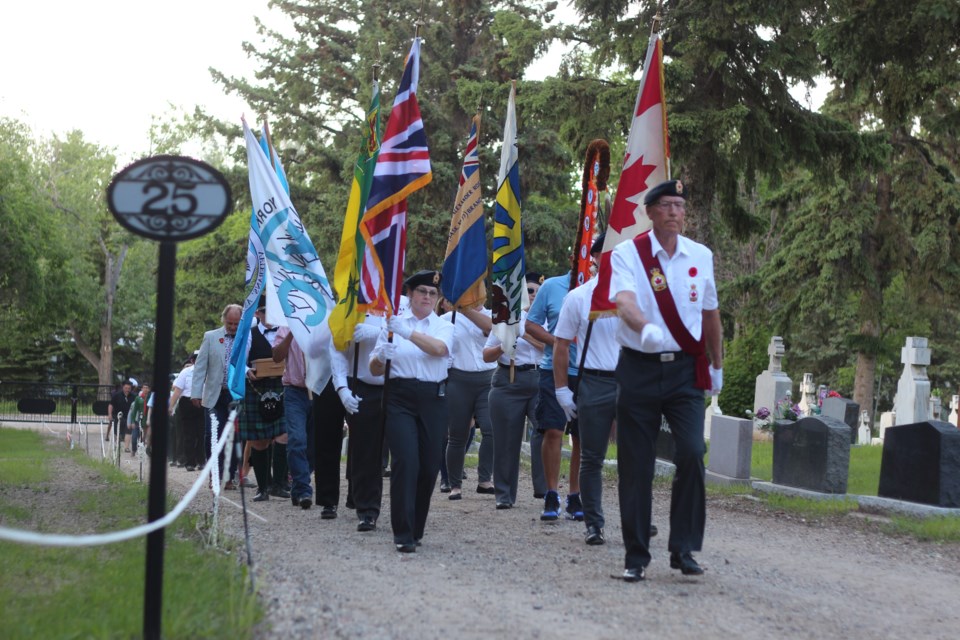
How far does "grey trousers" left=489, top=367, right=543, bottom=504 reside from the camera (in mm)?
11180

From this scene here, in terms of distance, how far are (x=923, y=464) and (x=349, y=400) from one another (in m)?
5.75

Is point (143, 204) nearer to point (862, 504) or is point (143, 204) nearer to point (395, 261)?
point (395, 261)

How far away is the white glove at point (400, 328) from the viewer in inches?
342

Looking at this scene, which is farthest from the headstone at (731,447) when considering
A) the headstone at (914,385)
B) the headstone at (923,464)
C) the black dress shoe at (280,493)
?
the headstone at (914,385)

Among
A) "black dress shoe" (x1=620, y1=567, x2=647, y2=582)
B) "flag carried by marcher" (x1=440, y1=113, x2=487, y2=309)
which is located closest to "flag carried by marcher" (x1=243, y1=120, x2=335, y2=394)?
"flag carried by marcher" (x1=440, y1=113, x2=487, y2=309)

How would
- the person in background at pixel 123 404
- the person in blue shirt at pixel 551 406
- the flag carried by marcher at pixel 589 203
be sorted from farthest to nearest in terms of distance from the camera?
the person in background at pixel 123 404
the flag carried by marcher at pixel 589 203
the person in blue shirt at pixel 551 406

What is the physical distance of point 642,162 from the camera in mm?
9516

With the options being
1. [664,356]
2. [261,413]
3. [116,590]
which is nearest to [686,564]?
[664,356]

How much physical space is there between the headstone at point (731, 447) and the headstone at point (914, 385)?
1396 cm

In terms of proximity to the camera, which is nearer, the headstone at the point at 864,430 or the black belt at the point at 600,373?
the black belt at the point at 600,373

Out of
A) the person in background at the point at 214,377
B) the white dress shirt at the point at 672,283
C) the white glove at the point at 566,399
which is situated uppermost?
the white dress shirt at the point at 672,283

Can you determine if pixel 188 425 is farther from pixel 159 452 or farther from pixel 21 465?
pixel 159 452

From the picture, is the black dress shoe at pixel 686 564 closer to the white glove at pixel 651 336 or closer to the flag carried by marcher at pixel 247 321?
the white glove at pixel 651 336

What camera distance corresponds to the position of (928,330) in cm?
4903
